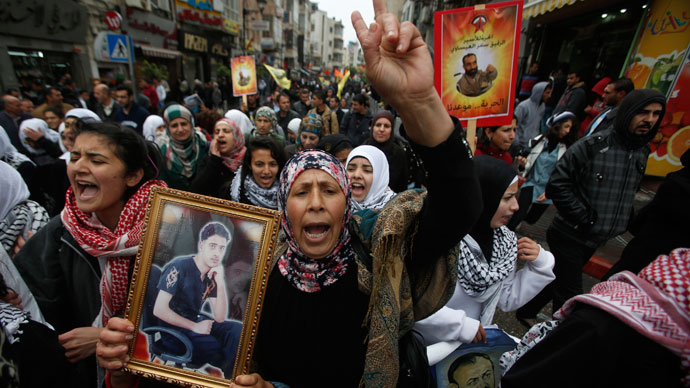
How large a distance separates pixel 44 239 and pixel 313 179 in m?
1.65

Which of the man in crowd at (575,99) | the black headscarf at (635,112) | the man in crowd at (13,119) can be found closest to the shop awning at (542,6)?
the man in crowd at (575,99)

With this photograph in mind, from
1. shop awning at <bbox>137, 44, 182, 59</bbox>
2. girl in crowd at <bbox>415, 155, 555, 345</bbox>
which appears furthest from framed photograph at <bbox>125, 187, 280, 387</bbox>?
shop awning at <bbox>137, 44, 182, 59</bbox>

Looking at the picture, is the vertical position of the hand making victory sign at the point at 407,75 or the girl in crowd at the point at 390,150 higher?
the hand making victory sign at the point at 407,75

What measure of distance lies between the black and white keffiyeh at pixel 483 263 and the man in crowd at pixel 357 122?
5096mm

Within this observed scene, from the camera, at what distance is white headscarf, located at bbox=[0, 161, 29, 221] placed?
197cm

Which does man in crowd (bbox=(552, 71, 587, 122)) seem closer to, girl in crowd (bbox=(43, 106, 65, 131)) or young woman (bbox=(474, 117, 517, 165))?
young woman (bbox=(474, 117, 517, 165))

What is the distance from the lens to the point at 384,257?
121 centimetres

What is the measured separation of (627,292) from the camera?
100 cm

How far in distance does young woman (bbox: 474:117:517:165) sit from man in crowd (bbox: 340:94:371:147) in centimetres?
330

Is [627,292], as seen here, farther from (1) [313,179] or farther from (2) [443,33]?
(2) [443,33]

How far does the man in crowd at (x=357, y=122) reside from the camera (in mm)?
6844

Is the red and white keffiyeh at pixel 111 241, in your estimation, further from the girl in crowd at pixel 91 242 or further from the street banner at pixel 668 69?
the street banner at pixel 668 69

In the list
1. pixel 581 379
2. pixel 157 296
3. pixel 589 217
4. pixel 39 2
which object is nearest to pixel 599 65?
pixel 589 217

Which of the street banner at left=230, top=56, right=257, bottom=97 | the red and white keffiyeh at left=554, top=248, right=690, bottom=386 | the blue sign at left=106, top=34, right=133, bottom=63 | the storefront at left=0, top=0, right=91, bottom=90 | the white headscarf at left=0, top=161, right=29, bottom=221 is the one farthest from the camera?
the storefront at left=0, top=0, right=91, bottom=90
